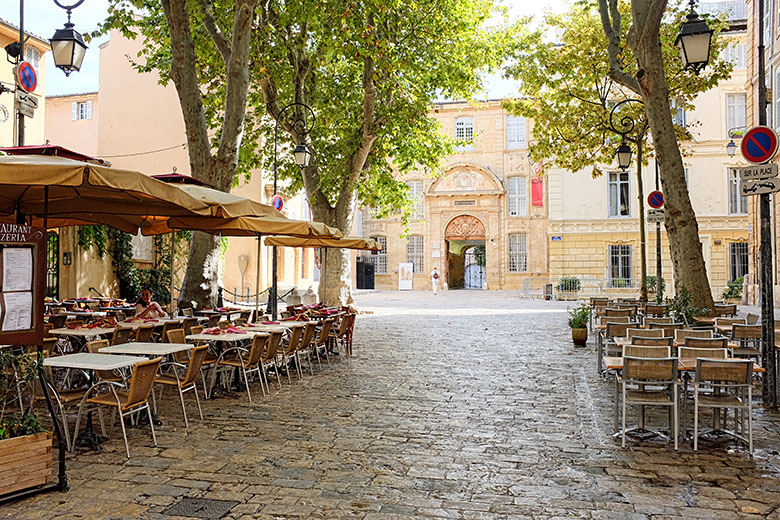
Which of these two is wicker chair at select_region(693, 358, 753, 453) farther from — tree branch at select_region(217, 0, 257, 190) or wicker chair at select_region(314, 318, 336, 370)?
tree branch at select_region(217, 0, 257, 190)

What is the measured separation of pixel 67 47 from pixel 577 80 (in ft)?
44.9

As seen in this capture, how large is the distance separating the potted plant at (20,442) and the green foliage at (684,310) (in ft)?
30.6

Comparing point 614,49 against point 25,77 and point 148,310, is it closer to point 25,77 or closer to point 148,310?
point 148,310

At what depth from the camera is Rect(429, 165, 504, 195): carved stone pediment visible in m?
41.2

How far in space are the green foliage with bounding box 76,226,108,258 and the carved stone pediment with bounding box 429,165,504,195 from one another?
26614mm

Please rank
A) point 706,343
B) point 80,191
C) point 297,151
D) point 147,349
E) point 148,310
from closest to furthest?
point 80,191 → point 147,349 → point 706,343 → point 148,310 → point 297,151

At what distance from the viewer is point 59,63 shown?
29.4 feet

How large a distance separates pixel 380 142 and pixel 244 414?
13974mm

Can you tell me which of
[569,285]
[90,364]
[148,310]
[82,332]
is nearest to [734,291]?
[569,285]

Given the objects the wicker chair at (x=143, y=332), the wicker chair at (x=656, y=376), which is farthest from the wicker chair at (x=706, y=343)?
the wicker chair at (x=143, y=332)

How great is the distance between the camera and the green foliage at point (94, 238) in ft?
53.3

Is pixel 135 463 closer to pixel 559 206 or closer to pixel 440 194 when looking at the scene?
pixel 559 206

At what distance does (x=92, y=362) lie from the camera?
5680 mm

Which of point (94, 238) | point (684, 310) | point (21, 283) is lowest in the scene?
point (684, 310)
